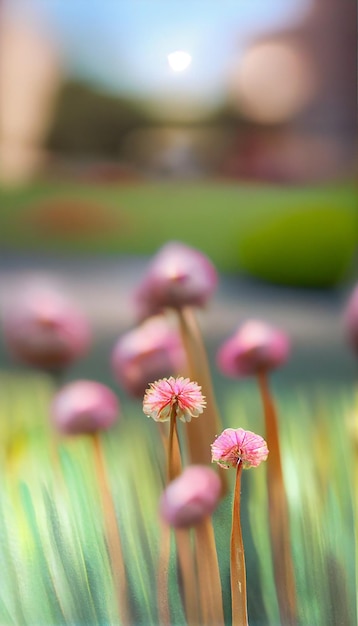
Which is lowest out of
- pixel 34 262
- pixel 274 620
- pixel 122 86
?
pixel 274 620

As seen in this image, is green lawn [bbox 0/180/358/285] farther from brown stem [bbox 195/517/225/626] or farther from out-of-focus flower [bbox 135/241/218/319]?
brown stem [bbox 195/517/225/626]

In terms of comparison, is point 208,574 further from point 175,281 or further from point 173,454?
point 175,281

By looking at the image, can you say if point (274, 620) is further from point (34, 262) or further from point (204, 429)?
point (34, 262)

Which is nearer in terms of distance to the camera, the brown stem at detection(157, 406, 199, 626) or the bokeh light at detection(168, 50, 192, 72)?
the brown stem at detection(157, 406, 199, 626)

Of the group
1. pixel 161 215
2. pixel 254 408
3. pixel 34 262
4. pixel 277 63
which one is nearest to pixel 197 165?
pixel 161 215

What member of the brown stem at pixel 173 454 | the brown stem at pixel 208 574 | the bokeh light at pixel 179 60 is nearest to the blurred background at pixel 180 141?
the bokeh light at pixel 179 60

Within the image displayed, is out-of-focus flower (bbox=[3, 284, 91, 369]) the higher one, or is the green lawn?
the green lawn

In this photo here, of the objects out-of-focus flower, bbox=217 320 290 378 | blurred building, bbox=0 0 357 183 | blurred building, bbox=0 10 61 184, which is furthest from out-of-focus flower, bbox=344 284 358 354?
blurred building, bbox=0 10 61 184
